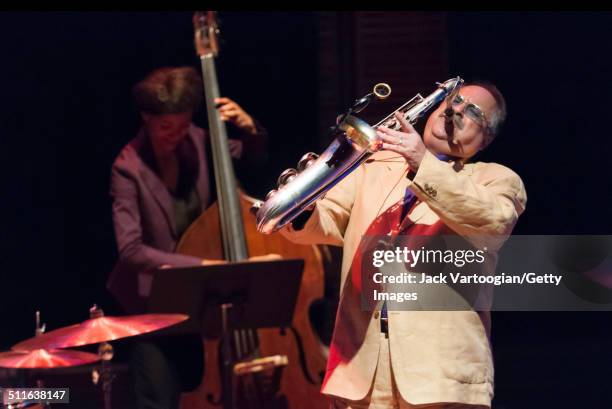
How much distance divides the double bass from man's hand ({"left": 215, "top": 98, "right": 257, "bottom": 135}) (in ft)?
0.10

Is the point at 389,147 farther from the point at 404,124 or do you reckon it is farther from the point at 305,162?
the point at 305,162

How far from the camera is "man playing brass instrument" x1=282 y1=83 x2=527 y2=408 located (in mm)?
2262

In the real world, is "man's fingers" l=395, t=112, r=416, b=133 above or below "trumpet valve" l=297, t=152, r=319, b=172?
above

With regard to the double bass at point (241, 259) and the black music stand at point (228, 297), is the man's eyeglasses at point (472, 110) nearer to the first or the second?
the black music stand at point (228, 297)

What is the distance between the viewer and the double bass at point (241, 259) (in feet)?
11.4

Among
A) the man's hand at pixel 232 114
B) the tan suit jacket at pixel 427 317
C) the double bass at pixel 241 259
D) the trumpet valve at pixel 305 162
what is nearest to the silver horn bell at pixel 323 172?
the trumpet valve at pixel 305 162

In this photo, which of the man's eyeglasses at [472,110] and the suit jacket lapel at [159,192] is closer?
the man's eyeglasses at [472,110]

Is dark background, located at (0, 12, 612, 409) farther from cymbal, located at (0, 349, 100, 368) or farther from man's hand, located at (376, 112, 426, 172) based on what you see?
man's hand, located at (376, 112, 426, 172)

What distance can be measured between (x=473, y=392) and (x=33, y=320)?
2514 mm

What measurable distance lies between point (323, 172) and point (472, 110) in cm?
45

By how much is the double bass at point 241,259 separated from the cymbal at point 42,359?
0.54m

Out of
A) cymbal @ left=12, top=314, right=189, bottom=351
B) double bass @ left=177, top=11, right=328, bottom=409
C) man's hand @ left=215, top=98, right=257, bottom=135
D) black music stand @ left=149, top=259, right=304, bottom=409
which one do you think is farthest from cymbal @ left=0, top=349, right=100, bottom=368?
man's hand @ left=215, top=98, right=257, bottom=135

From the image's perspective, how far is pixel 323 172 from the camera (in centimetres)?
233

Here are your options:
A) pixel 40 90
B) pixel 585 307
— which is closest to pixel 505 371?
pixel 585 307
